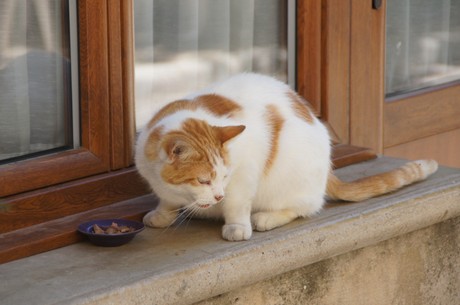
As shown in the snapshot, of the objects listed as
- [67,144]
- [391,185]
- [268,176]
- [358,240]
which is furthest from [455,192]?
[67,144]

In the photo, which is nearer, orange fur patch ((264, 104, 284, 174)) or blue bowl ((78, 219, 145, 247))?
blue bowl ((78, 219, 145, 247))

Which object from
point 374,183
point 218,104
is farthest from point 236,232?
point 374,183

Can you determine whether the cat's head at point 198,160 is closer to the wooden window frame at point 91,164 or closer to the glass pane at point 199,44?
the wooden window frame at point 91,164

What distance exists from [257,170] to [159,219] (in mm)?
326

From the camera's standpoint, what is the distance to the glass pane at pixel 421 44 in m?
3.71

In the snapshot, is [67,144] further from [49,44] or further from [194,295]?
[194,295]

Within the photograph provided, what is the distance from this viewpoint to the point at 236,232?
246 cm

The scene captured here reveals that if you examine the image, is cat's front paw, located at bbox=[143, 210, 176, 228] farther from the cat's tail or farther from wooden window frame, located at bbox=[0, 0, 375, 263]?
the cat's tail

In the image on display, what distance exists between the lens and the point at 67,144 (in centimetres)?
267

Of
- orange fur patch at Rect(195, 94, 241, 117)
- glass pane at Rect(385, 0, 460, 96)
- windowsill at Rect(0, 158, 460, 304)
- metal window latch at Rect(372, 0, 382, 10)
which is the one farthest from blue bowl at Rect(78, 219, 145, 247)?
glass pane at Rect(385, 0, 460, 96)

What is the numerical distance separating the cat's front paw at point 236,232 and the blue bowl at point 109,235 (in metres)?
0.23

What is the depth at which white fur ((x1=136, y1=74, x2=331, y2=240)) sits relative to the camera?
2.48m

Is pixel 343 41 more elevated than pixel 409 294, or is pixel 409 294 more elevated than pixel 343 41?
pixel 343 41

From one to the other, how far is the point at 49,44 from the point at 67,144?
0.31 meters
